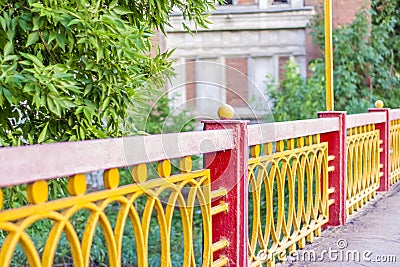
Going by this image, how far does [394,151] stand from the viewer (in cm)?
941

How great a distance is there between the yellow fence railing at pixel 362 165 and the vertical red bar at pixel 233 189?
2959mm

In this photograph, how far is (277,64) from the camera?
601 inches

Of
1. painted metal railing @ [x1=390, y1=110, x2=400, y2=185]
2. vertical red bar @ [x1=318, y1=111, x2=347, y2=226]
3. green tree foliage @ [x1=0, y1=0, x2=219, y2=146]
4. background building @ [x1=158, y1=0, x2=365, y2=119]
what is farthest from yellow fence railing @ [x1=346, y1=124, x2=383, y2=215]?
background building @ [x1=158, y1=0, x2=365, y2=119]

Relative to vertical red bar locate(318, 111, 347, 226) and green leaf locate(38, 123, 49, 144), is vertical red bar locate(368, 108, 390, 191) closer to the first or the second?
vertical red bar locate(318, 111, 347, 226)

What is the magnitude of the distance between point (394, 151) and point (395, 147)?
73 millimetres

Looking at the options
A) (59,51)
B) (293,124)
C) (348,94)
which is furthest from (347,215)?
(348,94)

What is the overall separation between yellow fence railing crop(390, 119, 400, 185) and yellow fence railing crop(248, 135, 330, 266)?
11.0ft

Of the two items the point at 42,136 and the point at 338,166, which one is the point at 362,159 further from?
the point at 42,136

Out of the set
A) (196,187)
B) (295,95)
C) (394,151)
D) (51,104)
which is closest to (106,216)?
(196,187)

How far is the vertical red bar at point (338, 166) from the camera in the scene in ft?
20.8

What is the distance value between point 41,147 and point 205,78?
2274 millimetres

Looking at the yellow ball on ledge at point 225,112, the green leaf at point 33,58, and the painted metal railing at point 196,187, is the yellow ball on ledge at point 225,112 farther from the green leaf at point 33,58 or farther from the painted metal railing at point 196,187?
the green leaf at point 33,58

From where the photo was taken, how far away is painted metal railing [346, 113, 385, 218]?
705 centimetres

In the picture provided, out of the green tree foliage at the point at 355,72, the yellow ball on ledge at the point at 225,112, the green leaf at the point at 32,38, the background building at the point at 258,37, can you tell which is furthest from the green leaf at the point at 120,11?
the background building at the point at 258,37
